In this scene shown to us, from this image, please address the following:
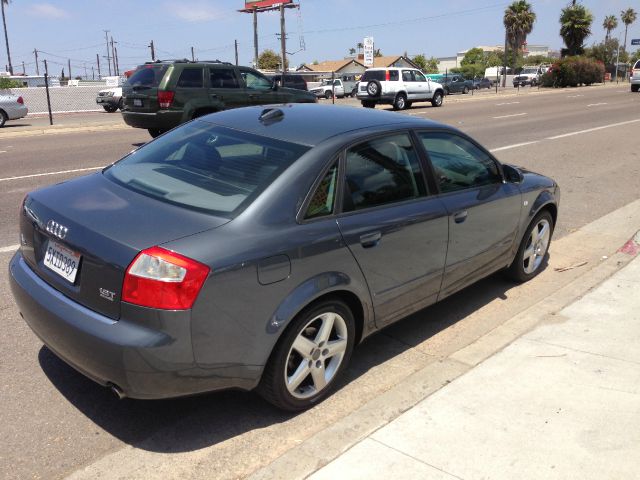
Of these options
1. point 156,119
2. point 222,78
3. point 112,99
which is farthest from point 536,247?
point 112,99

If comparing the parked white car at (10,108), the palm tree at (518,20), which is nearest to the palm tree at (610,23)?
the palm tree at (518,20)

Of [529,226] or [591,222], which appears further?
[591,222]

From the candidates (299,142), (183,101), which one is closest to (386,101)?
(183,101)

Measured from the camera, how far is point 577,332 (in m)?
4.32

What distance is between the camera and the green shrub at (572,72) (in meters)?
51.1

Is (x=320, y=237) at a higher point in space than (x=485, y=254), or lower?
higher

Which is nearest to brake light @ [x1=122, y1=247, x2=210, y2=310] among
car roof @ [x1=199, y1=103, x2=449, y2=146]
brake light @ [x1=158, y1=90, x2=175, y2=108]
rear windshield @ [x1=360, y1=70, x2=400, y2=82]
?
car roof @ [x1=199, y1=103, x2=449, y2=146]

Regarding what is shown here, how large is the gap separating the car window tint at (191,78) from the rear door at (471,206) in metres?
9.91

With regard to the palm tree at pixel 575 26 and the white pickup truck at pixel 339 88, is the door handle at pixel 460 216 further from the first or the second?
the palm tree at pixel 575 26

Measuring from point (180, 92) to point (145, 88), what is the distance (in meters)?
0.88

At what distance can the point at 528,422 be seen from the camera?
321 centimetres

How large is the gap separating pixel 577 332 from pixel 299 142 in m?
2.37

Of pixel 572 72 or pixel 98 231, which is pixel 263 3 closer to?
pixel 572 72

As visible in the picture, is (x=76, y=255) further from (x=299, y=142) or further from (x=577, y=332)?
(x=577, y=332)
